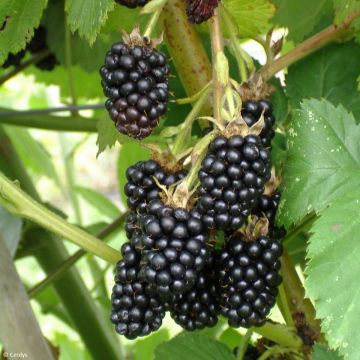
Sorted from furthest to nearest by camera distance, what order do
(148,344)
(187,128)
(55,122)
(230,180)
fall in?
(148,344) → (55,122) → (187,128) → (230,180)

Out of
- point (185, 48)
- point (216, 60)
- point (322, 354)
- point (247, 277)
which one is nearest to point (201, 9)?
point (216, 60)

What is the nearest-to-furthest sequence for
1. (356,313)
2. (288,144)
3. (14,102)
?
(356,313), (288,144), (14,102)

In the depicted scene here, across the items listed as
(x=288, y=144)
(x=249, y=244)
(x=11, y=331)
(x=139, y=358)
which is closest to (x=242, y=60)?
(x=288, y=144)

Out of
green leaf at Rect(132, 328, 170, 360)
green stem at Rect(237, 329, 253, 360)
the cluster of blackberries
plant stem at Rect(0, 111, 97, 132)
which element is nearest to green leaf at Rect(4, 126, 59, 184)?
the cluster of blackberries

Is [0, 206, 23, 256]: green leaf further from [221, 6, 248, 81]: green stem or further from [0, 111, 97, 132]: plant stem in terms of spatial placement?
[221, 6, 248, 81]: green stem

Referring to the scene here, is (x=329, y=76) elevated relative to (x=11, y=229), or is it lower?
elevated

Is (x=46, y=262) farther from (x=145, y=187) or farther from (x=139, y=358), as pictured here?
(x=145, y=187)

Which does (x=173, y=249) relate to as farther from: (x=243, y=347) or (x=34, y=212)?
(x=243, y=347)
